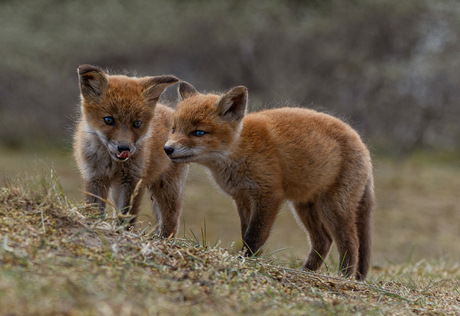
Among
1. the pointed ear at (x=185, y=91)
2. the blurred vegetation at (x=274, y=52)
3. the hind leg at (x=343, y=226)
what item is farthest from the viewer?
the blurred vegetation at (x=274, y=52)

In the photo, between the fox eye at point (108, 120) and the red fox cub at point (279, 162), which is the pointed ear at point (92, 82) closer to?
the fox eye at point (108, 120)

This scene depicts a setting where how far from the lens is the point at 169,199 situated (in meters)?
6.11

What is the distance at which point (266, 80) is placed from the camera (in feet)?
57.6

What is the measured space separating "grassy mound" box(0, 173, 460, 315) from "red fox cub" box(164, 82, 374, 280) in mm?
1388

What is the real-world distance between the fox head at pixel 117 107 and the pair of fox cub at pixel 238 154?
11 millimetres

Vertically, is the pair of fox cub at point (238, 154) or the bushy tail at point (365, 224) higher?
the pair of fox cub at point (238, 154)

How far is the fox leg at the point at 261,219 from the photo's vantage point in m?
5.02

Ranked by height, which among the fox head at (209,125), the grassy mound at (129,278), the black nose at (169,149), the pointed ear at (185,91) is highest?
the pointed ear at (185,91)

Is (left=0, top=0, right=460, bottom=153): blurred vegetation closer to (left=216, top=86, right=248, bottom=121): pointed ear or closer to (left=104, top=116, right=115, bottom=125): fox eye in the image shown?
(left=216, top=86, right=248, bottom=121): pointed ear

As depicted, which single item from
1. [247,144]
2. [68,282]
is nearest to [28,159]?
[247,144]

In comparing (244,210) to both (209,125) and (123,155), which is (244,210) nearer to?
(209,125)

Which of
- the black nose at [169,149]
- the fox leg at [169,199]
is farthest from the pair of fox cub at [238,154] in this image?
the fox leg at [169,199]

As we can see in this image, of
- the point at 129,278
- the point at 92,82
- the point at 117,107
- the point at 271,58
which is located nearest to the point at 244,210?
the point at 117,107

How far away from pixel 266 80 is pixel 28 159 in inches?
344
